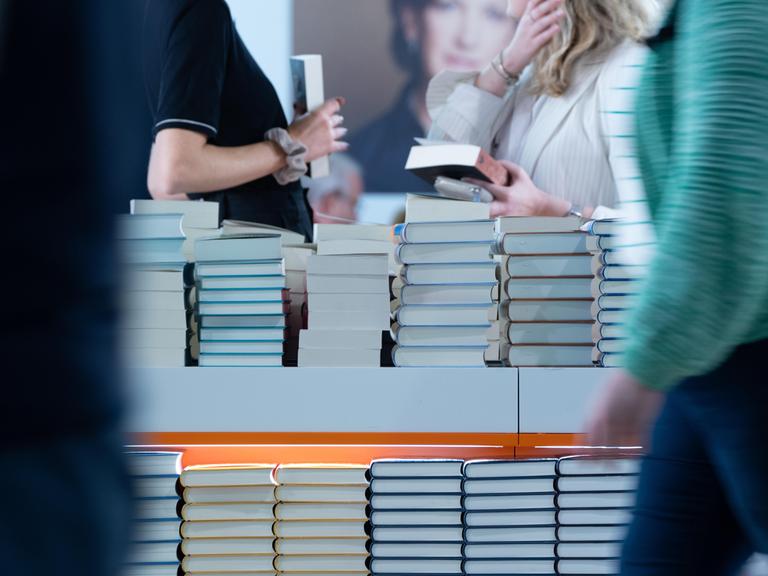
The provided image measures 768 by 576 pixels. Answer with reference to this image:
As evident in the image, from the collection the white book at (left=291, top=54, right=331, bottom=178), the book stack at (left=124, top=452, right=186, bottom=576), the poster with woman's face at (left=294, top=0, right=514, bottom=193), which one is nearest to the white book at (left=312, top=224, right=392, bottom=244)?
the book stack at (left=124, top=452, right=186, bottom=576)

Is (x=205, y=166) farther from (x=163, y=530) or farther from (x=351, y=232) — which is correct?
(x=163, y=530)

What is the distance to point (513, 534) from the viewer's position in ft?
6.55

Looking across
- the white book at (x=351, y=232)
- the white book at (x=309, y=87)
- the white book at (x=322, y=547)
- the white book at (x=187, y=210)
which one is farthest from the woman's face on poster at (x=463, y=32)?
the white book at (x=322, y=547)

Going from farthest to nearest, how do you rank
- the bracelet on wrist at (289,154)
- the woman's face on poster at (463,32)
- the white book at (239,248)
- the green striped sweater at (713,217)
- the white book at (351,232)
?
the woman's face on poster at (463,32) → the bracelet on wrist at (289,154) → the white book at (351,232) → the white book at (239,248) → the green striped sweater at (713,217)

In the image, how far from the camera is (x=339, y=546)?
202 cm

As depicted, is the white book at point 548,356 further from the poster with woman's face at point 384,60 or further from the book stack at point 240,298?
the poster with woman's face at point 384,60

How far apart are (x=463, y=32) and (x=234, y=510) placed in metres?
4.00

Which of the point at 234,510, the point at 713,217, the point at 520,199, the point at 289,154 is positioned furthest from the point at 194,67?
the point at 713,217

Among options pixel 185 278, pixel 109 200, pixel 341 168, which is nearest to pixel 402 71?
pixel 341 168

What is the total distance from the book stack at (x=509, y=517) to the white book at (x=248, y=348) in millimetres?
455

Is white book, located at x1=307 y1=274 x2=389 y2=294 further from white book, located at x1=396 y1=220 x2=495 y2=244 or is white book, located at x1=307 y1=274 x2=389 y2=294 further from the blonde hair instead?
the blonde hair

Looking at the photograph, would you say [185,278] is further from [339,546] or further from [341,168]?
[341,168]

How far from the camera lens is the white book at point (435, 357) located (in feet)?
6.35

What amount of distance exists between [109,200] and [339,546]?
5.44 ft
